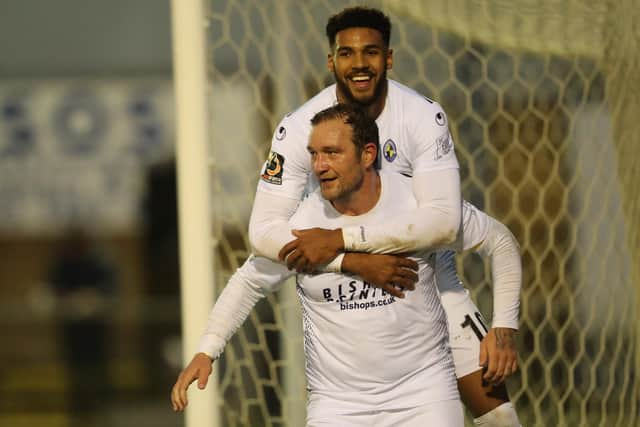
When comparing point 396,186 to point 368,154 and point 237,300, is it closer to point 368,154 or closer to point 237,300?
point 368,154

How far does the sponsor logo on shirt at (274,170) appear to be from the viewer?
3.24m

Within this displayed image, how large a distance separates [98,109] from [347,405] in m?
12.1

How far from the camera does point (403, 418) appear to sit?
310 cm

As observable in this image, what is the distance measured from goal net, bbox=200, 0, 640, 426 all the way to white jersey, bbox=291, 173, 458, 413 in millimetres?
1465

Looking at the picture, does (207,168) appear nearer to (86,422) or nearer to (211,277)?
(211,277)

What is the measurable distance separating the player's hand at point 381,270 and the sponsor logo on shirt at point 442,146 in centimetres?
29

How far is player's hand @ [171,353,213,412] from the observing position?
10.4ft

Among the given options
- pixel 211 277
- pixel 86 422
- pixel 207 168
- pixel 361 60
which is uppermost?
pixel 361 60

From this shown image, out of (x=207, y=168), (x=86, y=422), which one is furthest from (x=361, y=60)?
(x=86, y=422)

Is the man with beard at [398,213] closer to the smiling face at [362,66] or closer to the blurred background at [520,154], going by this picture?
the smiling face at [362,66]

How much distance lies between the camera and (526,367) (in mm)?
5309

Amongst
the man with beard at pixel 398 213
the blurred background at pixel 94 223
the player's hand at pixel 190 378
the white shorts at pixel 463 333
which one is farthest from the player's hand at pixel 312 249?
the blurred background at pixel 94 223

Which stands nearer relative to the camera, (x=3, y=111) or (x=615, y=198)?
(x=615, y=198)

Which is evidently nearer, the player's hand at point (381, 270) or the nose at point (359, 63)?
the player's hand at point (381, 270)
